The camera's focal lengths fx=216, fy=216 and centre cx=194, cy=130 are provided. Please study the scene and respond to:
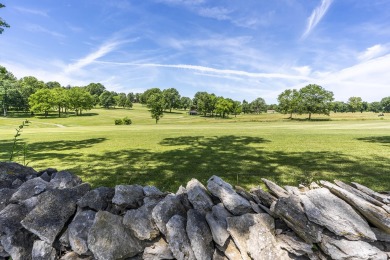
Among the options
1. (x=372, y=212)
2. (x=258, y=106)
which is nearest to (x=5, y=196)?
(x=372, y=212)

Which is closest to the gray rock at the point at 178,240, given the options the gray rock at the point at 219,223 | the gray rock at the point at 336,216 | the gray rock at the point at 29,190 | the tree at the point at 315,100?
the gray rock at the point at 219,223

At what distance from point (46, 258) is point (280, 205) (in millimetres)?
3516

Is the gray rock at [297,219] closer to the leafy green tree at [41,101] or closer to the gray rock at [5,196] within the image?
the gray rock at [5,196]

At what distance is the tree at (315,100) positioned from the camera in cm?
8875

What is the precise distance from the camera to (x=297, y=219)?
2.73 m

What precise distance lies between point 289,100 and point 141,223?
105 meters

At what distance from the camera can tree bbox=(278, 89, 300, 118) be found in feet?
305

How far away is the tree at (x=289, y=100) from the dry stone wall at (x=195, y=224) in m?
97.3

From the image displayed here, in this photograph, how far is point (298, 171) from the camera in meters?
8.92

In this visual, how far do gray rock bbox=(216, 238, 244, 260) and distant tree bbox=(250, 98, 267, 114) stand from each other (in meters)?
171

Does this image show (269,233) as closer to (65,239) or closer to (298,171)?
(65,239)

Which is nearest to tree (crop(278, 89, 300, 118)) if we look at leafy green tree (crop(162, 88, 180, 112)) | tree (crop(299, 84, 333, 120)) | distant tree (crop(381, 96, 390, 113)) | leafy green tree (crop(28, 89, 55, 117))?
tree (crop(299, 84, 333, 120))

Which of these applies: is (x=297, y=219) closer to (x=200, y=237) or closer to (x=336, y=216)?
(x=336, y=216)

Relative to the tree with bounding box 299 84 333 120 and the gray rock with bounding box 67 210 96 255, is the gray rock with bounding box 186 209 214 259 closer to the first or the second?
the gray rock with bounding box 67 210 96 255
